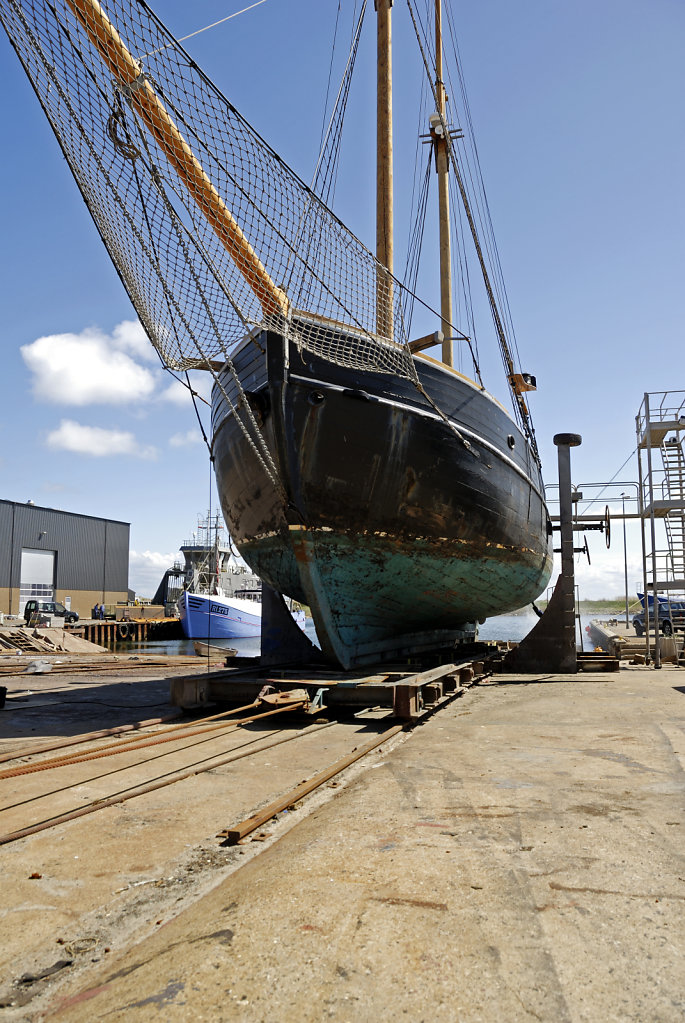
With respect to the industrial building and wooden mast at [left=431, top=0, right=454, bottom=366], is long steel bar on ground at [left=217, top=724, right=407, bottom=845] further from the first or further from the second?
the industrial building

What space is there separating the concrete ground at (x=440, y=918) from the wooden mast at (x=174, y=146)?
5.09 m

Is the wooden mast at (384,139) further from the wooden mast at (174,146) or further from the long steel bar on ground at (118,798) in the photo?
the long steel bar on ground at (118,798)

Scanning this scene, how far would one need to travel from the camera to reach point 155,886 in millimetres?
2830

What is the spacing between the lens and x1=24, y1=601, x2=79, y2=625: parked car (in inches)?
1368

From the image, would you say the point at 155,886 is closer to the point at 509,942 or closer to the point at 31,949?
the point at 31,949

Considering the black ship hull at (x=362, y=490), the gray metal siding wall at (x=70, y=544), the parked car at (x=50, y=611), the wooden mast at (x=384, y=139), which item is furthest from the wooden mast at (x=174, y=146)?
the gray metal siding wall at (x=70, y=544)

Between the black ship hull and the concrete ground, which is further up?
the black ship hull

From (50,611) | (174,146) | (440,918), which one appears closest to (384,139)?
(174,146)

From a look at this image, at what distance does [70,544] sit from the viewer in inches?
1796

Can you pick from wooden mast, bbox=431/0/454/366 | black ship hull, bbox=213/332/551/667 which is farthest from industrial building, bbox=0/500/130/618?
black ship hull, bbox=213/332/551/667

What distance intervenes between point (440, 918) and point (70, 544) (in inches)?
1858

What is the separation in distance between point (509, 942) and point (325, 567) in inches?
247

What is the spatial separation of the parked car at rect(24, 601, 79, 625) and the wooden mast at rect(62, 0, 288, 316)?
30.5 metres

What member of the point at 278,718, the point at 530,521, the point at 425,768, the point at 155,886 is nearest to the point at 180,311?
the point at 278,718
